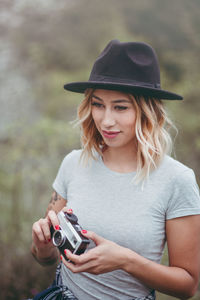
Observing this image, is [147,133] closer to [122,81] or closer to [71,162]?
[122,81]

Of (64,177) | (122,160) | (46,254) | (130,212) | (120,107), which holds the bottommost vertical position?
(46,254)

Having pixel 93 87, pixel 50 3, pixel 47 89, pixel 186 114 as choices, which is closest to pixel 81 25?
pixel 50 3

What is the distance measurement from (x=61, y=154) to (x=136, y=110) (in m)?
2.44

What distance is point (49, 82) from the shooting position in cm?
468

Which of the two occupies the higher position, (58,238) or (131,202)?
(131,202)

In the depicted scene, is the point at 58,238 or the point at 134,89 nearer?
the point at 58,238

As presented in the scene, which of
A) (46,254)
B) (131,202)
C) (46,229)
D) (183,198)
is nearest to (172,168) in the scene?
(183,198)

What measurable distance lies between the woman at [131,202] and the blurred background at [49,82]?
3.87ft

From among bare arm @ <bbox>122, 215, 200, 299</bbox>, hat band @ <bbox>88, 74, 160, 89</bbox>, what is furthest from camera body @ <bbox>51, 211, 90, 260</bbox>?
hat band @ <bbox>88, 74, 160, 89</bbox>

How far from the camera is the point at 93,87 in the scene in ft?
5.17

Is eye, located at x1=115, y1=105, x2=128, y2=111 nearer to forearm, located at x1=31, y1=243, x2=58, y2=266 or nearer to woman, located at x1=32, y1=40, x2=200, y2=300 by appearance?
woman, located at x1=32, y1=40, x2=200, y2=300

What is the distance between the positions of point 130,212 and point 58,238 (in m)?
0.39

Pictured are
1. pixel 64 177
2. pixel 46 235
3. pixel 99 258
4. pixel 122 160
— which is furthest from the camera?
pixel 64 177

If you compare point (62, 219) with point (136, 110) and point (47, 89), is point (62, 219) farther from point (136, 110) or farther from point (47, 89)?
point (47, 89)
